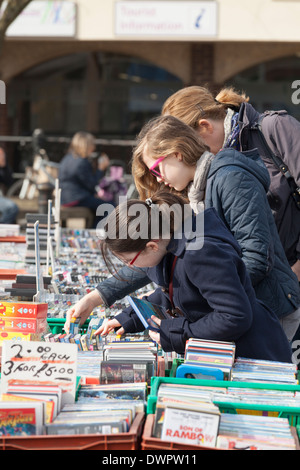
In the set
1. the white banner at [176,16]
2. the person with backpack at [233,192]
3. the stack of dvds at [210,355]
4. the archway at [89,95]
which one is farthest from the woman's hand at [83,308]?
the archway at [89,95]

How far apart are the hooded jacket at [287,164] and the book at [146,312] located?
124 cm

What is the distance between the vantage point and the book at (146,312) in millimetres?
2518

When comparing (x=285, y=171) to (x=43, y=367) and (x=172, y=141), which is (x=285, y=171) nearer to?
(x=172, y=141)

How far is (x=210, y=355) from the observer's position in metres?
2.31

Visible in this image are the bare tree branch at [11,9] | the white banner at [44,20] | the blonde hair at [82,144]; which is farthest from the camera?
the white banner at [44,20]

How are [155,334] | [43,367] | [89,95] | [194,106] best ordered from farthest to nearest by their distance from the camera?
[89,95]
[194,106]
[155,334]
[43,367]

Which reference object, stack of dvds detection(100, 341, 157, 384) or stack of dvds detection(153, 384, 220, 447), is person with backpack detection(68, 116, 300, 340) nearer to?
stack of dvds detection(100, 341, 157, 384)

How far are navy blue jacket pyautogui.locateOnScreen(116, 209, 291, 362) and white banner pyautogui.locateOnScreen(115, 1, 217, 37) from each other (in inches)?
441

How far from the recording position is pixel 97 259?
15.7 ft

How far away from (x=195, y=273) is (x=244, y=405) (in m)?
0.55

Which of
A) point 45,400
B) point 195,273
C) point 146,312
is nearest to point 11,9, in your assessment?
point 146,312

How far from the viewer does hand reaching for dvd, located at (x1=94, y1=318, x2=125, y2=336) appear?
2729mm

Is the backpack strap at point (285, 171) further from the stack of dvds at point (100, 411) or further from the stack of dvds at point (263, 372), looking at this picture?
the stack of dvds at point (100, 411)
